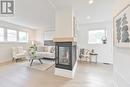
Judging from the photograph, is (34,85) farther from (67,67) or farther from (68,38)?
(68,38)

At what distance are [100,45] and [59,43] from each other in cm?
332

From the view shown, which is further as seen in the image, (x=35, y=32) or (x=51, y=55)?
(x=35, y=32)

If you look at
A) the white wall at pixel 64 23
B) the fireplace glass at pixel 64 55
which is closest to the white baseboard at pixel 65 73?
the fireplace glass at pixel 64 55

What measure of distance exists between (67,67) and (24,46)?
16.8 feet

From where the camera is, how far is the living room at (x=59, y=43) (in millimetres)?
3277

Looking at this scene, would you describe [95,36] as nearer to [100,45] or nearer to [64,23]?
[100,45]

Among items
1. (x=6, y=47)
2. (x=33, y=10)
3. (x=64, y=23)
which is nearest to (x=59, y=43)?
(x=64, y=23)

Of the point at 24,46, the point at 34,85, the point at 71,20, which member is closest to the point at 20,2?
the point at 71,20

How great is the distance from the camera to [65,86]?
280 cm

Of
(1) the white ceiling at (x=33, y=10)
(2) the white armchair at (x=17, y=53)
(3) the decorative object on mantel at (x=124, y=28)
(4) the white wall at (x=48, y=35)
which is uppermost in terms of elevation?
(1) the white ceiling at (x=33, y=10)

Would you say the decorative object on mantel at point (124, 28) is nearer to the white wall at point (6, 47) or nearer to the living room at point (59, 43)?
the living room at point (59, 43)

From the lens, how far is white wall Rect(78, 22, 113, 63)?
593 centimetres

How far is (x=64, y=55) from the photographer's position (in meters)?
3.80

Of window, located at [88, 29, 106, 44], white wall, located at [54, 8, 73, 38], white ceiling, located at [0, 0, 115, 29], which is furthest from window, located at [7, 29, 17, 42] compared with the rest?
window, located at [88, 29, 106, 44]
